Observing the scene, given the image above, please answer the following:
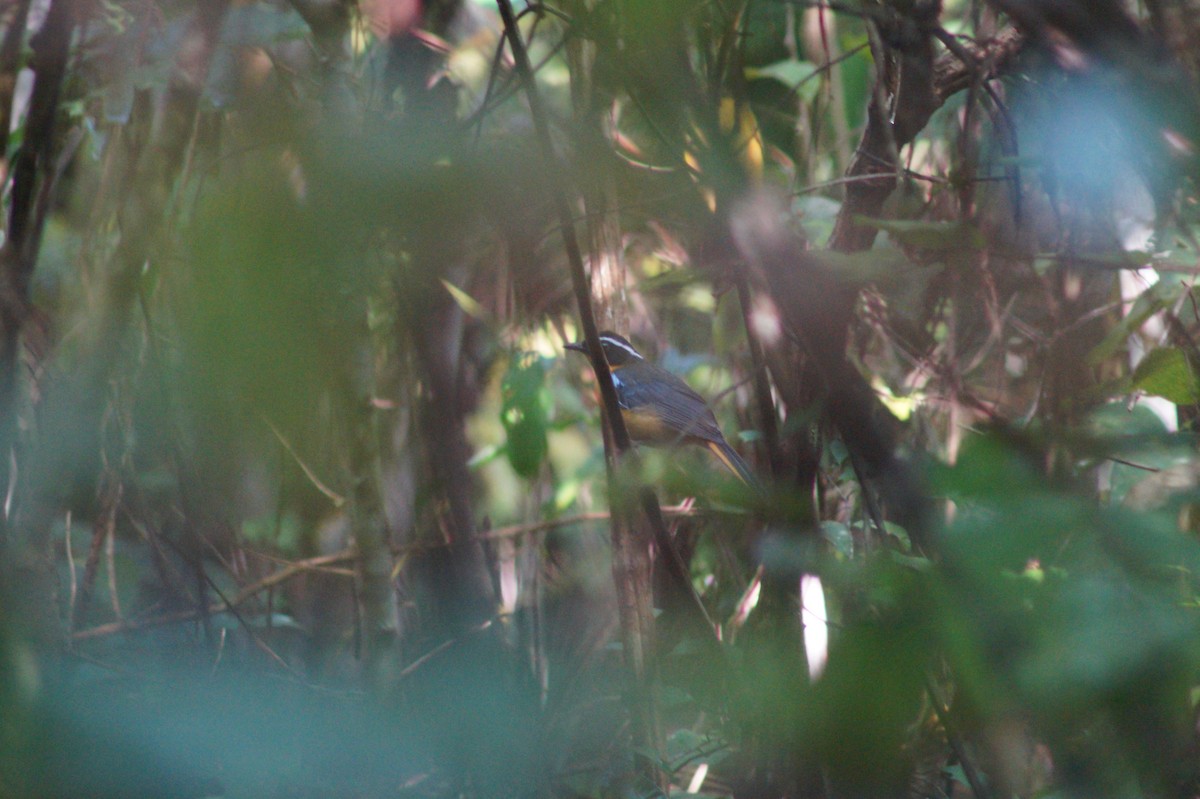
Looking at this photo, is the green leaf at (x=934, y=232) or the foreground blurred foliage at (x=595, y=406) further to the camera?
the green leaf at (x=934, y=232)

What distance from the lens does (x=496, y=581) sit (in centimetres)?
341

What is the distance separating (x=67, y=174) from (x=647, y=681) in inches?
98.4

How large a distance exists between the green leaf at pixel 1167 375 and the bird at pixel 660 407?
1.73 metres

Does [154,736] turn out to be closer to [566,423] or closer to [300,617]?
[566,423]

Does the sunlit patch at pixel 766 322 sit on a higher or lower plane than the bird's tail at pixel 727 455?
higher

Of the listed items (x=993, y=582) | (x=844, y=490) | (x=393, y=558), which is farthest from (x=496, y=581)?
(x=993, y=582)

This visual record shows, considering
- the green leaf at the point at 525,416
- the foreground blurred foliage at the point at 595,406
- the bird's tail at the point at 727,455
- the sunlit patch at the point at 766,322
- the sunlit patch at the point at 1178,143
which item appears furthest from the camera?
the bird's tail at the point at 727,455

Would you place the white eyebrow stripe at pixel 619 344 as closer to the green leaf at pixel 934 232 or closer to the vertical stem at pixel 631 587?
the vertical stem at pixel 631 587

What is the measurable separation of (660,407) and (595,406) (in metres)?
0.48

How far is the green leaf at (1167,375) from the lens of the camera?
76.7 inches

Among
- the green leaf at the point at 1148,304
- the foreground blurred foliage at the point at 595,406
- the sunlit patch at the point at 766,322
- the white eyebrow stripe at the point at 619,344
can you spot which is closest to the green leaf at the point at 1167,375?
the foreground blurred foliage at the point at 595,406

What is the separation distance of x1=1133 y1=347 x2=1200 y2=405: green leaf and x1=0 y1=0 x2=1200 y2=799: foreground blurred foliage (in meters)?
0.01

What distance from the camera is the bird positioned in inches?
148

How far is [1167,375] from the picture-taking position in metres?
1.96
